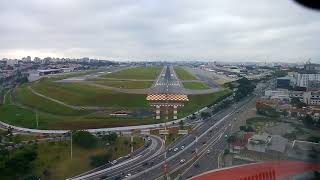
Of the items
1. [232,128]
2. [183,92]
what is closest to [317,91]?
[183,92]

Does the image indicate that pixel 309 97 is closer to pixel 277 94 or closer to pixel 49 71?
pixel 277 94

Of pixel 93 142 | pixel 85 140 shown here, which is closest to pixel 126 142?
pixel 93 142

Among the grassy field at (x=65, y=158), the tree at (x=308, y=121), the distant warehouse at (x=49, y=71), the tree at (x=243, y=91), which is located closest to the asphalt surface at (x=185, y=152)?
Answer: the grassy field at (x=65, y=158)

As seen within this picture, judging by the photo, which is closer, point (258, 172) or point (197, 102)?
point (258, 172)

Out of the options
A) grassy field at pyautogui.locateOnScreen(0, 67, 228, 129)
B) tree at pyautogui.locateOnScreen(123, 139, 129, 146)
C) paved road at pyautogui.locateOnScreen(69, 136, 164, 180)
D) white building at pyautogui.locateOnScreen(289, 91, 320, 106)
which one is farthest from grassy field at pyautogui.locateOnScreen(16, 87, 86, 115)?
white building at pyautogui.locateOnScreen(289, 91, 320, 106)

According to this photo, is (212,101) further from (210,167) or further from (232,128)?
(210,167)

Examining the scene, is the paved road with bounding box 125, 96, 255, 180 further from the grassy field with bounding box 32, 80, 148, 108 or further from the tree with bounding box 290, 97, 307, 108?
the grassy field with bounding box 32, 80, 148, 108

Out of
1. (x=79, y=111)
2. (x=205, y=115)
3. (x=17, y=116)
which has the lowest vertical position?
(x=17, y=116)
